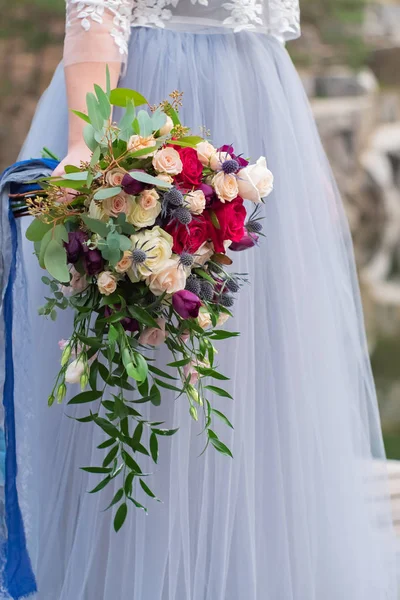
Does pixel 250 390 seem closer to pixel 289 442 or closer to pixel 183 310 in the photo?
pixel 289 442

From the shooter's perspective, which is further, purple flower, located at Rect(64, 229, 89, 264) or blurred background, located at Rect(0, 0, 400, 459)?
blurred background, located at Rect(0, 0, 400, 459)

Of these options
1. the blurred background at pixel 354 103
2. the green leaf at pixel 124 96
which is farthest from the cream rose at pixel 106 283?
the blurred background at pixel 354 103

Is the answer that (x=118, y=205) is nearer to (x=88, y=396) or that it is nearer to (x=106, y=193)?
(x=106, y=193)

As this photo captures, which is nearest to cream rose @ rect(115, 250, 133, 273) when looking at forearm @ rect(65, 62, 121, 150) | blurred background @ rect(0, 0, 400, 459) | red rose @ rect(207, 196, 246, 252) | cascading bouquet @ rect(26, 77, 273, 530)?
cascading bouquet @ rect(26, 77, 273, 530)

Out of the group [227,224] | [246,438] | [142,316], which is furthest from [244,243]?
[246,438]

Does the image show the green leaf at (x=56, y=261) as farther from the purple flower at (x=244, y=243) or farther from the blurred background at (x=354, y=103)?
the blurred background at (x=354, y=103)

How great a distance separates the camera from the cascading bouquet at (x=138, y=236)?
90cm

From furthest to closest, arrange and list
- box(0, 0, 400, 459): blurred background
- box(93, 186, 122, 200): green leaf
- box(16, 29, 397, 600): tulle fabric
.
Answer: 1. box(0, 0, 400, 459): blurred background
2. box(16, 29, 397, 600): tulle fabric
3. box(93, 186, 122, 200): green leaf

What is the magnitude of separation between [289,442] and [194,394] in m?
0.24

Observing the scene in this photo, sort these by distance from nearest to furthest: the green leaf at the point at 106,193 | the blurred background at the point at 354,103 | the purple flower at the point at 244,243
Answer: the green leaf at the point at 106,193
the purple flower at the point at 244,243
the blurred background at the point at 354,103

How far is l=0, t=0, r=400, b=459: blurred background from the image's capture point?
710 centimetres

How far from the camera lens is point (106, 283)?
907 mm

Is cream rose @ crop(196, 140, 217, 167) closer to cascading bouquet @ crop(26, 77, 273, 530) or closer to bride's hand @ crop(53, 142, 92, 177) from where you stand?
cascading bouquet @ crop(26, 77, 273, 530)

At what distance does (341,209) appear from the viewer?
1353 mm
